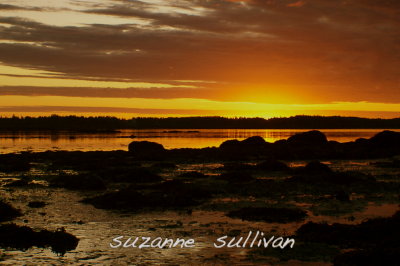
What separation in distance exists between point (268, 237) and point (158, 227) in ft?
14.1

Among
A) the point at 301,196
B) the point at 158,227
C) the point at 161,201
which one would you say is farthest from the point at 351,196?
the point at 158,227

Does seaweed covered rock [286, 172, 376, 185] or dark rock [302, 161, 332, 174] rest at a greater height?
dark rock [302, 161, 332, 174]

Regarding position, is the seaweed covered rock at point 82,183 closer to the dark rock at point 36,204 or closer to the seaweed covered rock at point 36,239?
the dark rock at point 36,204

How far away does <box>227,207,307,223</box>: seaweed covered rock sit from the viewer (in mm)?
18953

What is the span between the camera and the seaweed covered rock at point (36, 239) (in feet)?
49.8

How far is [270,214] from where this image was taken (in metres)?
19.6

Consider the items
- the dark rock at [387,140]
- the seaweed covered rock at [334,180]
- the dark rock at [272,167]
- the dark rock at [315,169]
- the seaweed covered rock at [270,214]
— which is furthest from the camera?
the dark rock at [387,140]

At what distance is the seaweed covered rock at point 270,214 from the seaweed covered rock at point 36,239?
7.06 m

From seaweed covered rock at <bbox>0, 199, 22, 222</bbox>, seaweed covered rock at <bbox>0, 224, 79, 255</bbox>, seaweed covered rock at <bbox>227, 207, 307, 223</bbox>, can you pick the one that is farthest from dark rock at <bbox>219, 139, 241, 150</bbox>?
seaweed covered rock at <bbox>0, 224, 79, 255</bbox>

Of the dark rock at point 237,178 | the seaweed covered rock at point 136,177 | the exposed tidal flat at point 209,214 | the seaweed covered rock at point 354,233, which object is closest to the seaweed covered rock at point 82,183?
the exposed tidal flat at point 209,214

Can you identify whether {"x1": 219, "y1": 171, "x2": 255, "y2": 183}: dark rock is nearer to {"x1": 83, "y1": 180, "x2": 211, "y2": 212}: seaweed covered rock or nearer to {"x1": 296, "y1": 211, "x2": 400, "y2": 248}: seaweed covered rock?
{"x1": 83, "y1": 180, "x2": 211, "y2": 212}: seaweed covered rock

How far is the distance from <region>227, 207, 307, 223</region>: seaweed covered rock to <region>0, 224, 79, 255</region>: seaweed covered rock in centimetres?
706

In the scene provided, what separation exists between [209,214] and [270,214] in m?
2.64

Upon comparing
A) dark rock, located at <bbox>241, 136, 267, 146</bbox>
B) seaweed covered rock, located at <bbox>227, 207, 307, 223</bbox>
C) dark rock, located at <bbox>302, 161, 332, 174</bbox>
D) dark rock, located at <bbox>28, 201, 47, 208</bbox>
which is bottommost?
dark rock, located at <bbox>28, 201, 47, 208</bbox>
